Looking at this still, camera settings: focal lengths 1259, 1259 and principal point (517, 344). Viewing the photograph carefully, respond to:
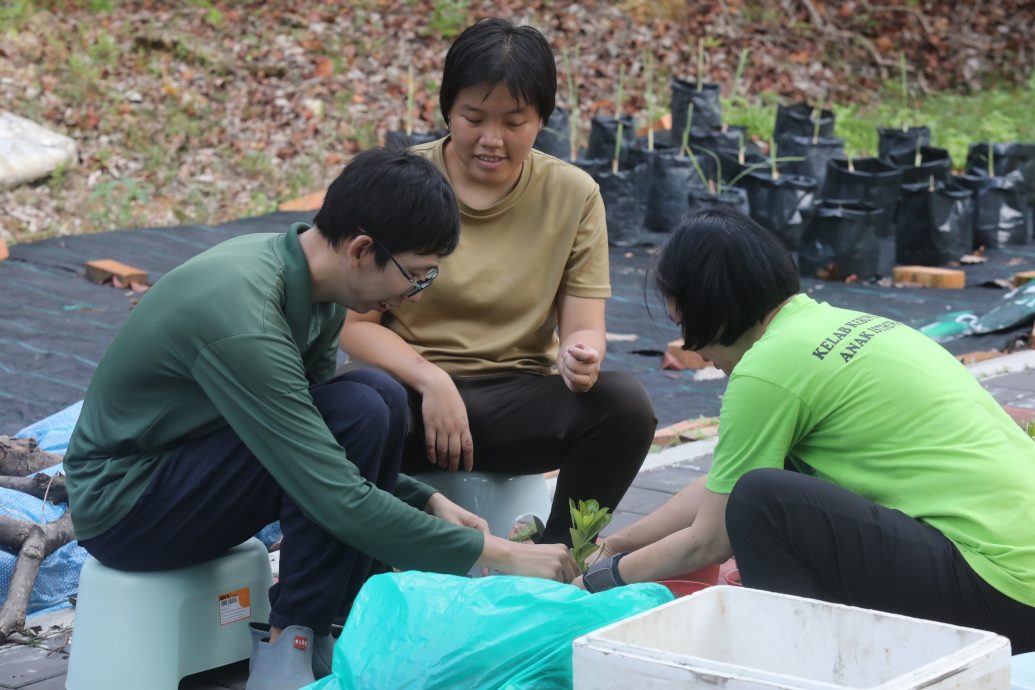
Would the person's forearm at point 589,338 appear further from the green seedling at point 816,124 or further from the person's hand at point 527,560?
the green seedling at point 816,124

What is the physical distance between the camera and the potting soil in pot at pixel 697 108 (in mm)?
10508

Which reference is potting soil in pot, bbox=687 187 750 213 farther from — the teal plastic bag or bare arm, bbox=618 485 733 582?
the teal plastic bag

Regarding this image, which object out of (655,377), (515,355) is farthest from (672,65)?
(515,355)

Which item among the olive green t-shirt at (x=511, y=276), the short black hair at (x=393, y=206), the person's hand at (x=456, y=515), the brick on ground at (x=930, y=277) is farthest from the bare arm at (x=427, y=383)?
the brick on ground at (x=930, y=277)

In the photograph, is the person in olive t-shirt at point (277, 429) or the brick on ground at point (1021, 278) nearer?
the person in olive t-shirt at point (277, 429)

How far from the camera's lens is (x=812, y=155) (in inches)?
380

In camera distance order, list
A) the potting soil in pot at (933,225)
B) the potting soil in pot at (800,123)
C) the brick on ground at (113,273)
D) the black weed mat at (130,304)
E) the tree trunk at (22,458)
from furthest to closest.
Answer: the potting soil in pot at (800,123) → the potting soil in pot at (933,225) → the brick on ground at (113,273) → the black weed mat at (130,304) → the tree trunk at (22,458)

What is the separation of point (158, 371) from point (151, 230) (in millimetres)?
5764

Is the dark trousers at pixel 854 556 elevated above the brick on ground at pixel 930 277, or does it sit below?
above

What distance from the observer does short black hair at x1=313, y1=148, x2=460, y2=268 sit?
2445 millimetres

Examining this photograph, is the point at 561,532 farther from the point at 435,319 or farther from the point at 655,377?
the point at 655,377

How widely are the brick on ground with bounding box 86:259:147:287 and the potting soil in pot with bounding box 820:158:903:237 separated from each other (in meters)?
4.72

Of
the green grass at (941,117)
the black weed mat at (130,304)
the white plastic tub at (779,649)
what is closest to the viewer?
the white plastic tub at (779,649)

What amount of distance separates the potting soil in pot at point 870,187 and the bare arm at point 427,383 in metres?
5.95
